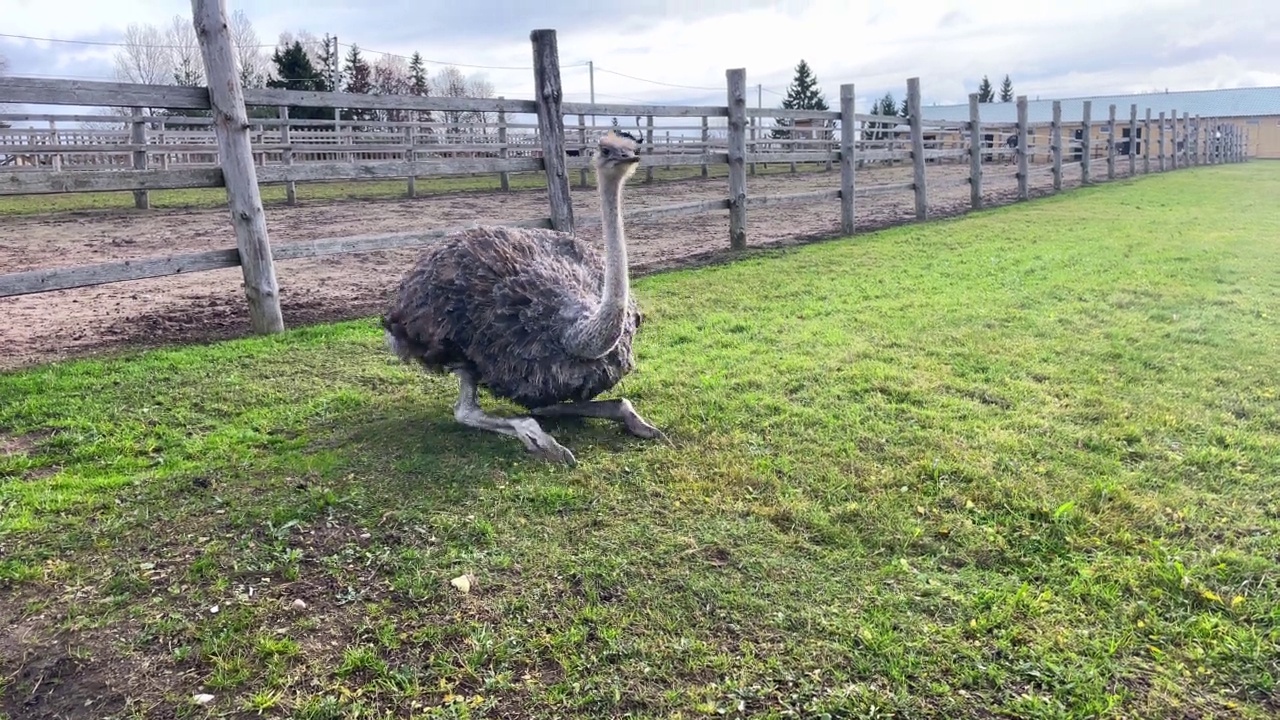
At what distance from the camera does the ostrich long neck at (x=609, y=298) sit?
325 centimetres

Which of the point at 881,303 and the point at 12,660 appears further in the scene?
the point at 881,303

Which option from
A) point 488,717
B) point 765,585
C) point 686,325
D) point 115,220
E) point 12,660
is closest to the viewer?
point 488,717

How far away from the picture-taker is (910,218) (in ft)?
41.3

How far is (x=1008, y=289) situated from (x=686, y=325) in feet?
8.26

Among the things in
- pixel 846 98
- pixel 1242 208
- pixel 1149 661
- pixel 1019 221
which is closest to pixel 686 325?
pixel 1149 661

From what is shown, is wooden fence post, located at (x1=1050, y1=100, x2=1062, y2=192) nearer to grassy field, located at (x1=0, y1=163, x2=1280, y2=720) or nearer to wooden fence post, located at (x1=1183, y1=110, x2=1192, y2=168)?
grassy field, located at (x1=0, y1=163, x2=1280, y2=720)

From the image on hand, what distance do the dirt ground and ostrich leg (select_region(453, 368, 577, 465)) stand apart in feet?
8.67

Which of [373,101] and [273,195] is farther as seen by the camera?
[273,195]

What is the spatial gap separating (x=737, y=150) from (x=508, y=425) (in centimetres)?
623

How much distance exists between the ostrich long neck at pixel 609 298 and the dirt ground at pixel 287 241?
330 centimetres

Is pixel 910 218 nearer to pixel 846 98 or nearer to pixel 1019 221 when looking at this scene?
pixel 1019 221

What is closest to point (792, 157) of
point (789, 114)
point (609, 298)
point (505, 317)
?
point (789, 114)

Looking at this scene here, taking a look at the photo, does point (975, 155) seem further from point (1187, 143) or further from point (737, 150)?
→ point (1187, 143)

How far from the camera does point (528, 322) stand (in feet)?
11.5
